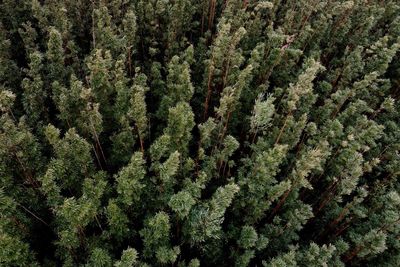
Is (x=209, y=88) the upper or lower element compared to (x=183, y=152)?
upper

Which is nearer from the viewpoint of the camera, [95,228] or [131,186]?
[131,186]

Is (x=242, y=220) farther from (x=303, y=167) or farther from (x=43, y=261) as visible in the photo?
(x=43, y=261)

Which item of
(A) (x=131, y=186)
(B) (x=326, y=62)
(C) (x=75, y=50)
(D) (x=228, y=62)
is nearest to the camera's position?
(A) (x=131, y=186)

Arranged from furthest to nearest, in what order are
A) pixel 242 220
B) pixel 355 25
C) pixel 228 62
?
pixel 355 25 < pixel 228 62 < pixel 242 220

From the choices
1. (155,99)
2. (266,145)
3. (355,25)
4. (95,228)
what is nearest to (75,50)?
(155,99)

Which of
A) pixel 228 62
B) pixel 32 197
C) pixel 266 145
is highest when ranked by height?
pixel 228 62

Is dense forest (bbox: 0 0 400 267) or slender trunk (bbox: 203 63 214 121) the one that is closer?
dense forest (bbox: 0 0 400 267)

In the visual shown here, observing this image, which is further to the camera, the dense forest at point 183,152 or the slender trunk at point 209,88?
the slender trunk at point 209,88

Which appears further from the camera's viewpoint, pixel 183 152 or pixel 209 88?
pixel 209 88
